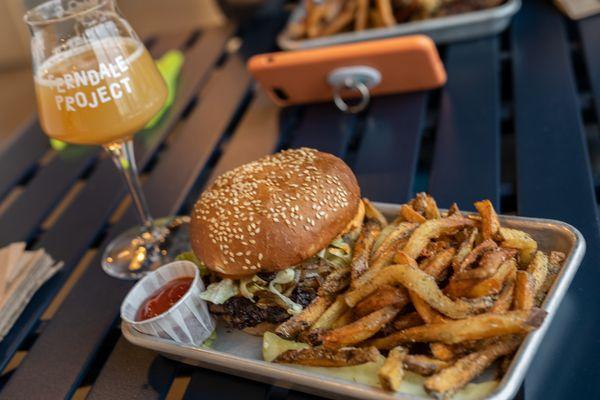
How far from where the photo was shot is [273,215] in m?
1.54

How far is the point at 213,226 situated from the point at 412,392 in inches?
25.1

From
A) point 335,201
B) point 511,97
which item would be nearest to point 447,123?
point 511,97

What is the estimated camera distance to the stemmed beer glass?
1771 mm

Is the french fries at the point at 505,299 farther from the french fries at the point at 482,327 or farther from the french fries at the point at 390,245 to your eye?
the french fries at the point at 390,245

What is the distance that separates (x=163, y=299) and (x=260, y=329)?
247mm

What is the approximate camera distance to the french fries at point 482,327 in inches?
46.3

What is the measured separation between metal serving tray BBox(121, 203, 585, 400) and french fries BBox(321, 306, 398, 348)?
0.27 ft

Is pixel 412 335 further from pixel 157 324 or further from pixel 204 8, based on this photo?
pixel 204 8

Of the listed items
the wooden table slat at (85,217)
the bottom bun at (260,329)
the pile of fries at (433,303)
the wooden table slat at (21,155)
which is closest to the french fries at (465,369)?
the pile of fries at (433,303)

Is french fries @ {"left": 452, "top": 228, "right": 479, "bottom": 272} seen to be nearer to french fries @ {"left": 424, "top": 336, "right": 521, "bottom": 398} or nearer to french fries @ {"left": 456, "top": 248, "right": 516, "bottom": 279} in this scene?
french fries @ {"left": 456, "top": 248, "right": 516, "bottom": 279}

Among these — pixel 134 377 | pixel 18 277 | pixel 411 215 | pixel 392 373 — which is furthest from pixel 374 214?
pixel 18 277

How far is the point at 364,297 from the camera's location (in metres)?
1.37

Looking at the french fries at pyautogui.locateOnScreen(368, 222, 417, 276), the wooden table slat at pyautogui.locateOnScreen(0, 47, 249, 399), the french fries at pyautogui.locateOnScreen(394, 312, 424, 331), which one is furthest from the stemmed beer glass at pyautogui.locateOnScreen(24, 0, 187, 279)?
the french fries at pyautogui.locateOnScreen(394, 312, 424, 331)

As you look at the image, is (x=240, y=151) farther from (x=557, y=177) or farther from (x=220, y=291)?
(x=557, y=177)
